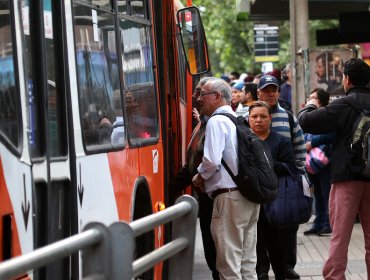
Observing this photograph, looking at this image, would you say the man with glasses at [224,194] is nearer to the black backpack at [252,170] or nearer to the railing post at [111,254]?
the black backpack at [252,170]

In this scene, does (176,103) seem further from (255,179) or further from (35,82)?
(35,82)

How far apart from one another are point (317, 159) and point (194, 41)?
3418mm

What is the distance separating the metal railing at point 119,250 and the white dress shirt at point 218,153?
130 inches

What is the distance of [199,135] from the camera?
830 cm

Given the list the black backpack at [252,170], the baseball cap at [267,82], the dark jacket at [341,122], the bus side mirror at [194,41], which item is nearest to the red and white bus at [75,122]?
the black backpack at [252,170]

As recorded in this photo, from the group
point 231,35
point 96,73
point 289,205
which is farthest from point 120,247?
point 231,35

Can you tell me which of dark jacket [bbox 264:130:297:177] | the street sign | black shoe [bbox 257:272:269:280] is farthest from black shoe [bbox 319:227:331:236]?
the street sign

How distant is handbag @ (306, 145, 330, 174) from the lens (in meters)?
12.9

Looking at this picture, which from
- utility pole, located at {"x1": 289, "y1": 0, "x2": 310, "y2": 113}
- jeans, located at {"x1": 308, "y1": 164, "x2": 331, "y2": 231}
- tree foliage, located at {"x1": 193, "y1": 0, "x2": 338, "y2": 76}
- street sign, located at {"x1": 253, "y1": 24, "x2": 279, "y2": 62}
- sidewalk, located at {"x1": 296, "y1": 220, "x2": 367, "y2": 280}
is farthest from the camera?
tree foliage, located at {"x1": 193, "y1": 0, "x2": 338, "y2": 76}

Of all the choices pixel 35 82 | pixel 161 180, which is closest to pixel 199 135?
pixel 161 180

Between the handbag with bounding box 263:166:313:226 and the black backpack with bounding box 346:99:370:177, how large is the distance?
43.1 inches

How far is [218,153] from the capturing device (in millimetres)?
7609

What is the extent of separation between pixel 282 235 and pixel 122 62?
313 centimetres

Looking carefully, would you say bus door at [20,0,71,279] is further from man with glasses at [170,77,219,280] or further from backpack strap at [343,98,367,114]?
backpack strap at [343,98,367,114]
